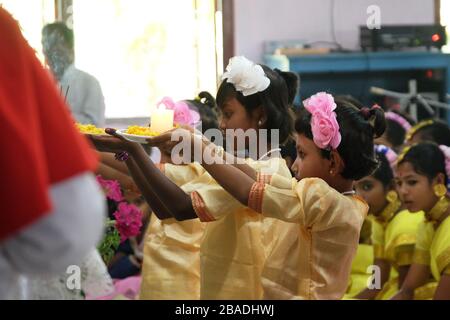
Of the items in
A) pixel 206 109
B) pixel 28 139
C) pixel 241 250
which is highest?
pixel 28 139

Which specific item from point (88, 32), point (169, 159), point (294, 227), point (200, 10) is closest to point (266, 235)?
point (294, 227)

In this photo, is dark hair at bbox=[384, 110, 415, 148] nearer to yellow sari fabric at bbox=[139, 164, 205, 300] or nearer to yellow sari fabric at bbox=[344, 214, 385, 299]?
yellow sari fabric at bbox=[344, 214, 385, 299]

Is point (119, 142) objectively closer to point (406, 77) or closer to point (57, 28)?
point (57, 28)

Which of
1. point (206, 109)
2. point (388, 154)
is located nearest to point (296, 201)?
point (206, 109)

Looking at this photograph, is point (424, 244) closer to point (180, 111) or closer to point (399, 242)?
point (399, 242)

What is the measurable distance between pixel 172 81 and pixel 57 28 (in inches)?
56.9

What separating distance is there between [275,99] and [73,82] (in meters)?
1.05

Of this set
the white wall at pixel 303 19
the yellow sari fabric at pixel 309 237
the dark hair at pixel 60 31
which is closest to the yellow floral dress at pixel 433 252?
the yellow sari fabric at pixel 309 237

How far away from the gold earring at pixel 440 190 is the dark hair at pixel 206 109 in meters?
0.69

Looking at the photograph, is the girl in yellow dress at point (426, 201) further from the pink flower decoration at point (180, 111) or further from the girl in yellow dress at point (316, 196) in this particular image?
the girl in yellow dress at point (316, 196)

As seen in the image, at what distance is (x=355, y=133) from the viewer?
82.7 inches

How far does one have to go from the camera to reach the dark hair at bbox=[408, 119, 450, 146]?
3.78 meters

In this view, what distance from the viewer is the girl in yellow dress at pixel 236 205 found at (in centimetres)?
210

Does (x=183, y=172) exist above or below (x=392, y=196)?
above
